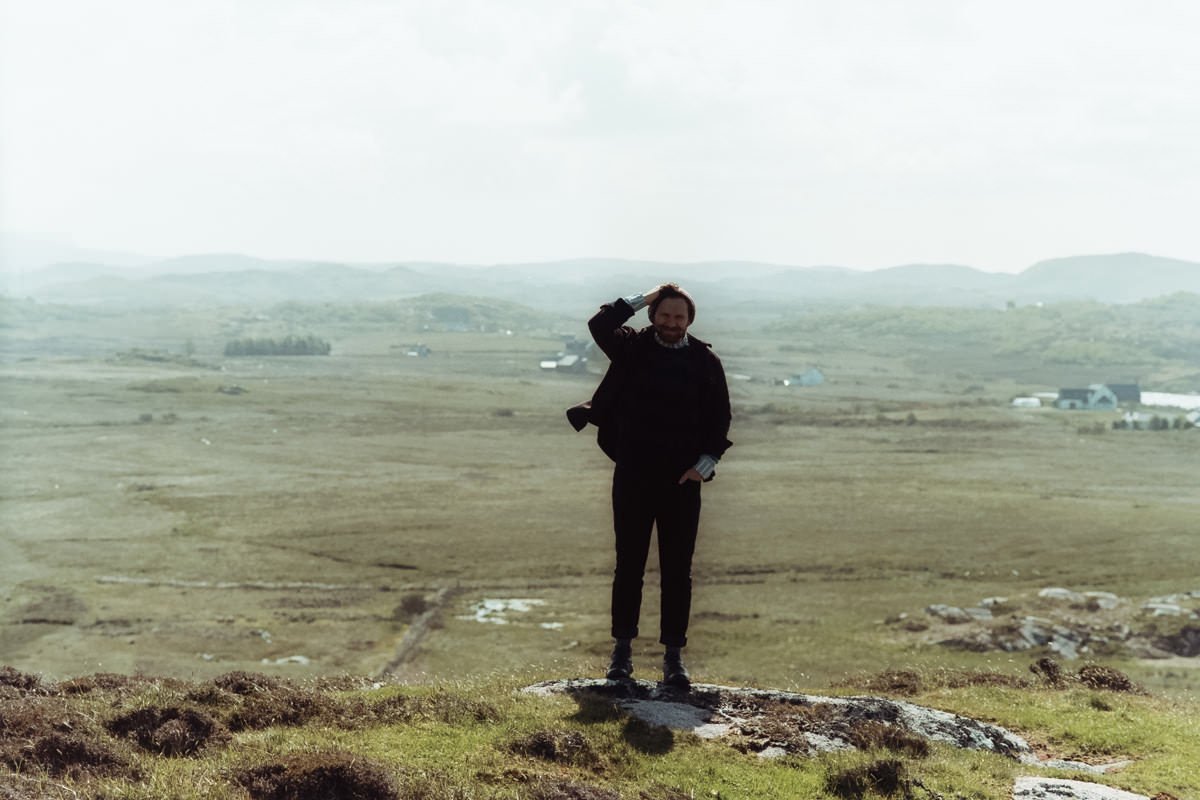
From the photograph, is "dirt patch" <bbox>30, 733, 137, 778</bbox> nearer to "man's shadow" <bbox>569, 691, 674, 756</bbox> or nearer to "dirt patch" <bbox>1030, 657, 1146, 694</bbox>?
"man's shadow" <bbox>569, 691, 674, 756</bbox>

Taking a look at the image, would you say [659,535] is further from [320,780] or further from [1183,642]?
[1183,642]

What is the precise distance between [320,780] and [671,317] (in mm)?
5255

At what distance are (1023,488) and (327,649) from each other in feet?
215

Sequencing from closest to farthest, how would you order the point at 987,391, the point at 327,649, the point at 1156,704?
the point at 1156,704, the point at 327,649, the point at 987,391

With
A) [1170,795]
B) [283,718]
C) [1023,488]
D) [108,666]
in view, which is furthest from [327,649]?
[1023,488]

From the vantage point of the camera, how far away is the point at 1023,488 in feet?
292

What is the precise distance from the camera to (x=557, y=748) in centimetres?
849

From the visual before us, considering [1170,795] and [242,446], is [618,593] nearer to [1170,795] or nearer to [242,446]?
[1170,795]

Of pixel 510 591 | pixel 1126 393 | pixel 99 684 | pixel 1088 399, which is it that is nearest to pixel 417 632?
pixel 510 591

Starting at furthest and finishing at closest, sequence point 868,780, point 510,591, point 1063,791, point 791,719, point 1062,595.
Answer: point 510,591 → point 1062,595 → point 791,719 → point 1063,791 → point 868,780

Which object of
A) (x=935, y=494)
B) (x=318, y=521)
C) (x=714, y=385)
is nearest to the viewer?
(x=714, y=385)

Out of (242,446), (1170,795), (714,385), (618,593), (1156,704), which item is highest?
(714,385)

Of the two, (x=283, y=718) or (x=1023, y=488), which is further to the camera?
(x=1023, y=488)

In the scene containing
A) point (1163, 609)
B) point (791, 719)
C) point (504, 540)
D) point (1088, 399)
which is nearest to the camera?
point (791, 719)
